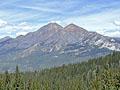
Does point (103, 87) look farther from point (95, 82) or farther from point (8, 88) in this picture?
point (8, 88)

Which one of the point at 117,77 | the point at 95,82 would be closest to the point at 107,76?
the point at 117,77

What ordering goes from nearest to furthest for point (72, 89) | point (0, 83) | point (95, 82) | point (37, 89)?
point (95, 82) < point (0, 83) < point (37, 89) < point (72, 89)

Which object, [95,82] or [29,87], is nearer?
[95,82]

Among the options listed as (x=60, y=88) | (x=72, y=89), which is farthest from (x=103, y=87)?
(x=60, y=88)

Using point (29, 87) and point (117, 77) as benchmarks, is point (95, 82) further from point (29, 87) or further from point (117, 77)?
point (29, 87)

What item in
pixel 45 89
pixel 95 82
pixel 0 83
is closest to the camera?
pixel 95 82

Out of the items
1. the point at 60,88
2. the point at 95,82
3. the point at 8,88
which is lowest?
the point at 60,88

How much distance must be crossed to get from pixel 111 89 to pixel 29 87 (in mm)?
39600

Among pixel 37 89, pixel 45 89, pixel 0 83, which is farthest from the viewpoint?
pixel 45 89

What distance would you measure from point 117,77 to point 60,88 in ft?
213

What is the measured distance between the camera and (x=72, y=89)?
5039 inches

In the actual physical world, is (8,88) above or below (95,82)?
below

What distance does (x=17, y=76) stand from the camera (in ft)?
333

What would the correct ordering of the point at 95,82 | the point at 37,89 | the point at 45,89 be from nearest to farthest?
the point at 95,82 < the point at 37,89 < the point at 45,89
